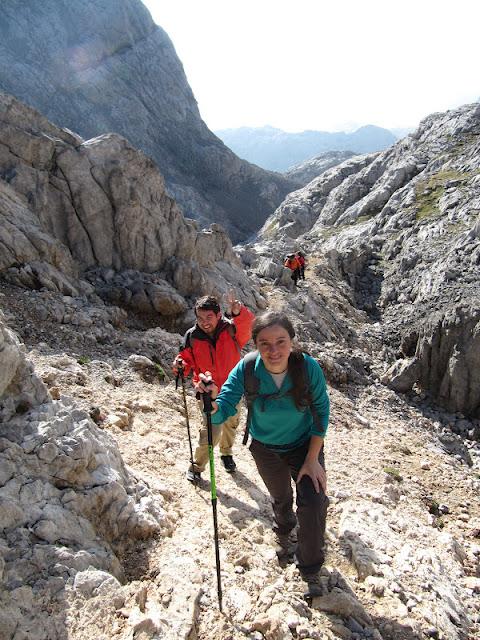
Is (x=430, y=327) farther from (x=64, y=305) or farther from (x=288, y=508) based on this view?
(x=288, y=508)

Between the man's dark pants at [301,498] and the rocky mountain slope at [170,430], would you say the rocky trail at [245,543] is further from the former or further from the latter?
the man's dark pants at [301,498]

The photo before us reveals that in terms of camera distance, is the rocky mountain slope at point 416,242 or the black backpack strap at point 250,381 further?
the rocky mountain slope at point 416,242

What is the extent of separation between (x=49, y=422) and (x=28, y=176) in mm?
15399

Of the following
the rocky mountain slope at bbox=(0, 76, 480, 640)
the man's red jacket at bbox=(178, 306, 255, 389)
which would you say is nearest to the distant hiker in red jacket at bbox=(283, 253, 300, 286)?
the rocky mountain slope at bbox=(0, 76, 480, 640)

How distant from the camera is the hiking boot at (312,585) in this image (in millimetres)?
5160

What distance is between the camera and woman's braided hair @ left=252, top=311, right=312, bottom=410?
15.5 ft

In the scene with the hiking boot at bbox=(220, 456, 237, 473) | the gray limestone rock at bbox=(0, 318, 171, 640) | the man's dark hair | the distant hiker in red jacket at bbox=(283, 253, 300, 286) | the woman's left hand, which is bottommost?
the hiking boot at bbox=(220, 456, 237, 473)

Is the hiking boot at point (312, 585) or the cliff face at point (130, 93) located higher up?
the cliff face at point (130, 93)

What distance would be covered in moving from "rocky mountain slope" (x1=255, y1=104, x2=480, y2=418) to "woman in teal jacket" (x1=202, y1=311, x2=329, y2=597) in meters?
18.5

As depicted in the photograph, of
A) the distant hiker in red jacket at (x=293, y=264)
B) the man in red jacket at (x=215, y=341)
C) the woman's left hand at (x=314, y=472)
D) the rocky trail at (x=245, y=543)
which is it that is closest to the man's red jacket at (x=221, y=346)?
the man in red jacket at (x=215, y=341)

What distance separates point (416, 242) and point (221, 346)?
126 ft

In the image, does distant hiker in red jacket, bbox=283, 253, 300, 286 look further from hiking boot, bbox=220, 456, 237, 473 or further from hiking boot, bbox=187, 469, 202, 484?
hiking boot, bbox=187, 469, 202, 484

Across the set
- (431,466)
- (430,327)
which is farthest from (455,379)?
(431,466)

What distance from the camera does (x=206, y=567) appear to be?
5.45 metres
